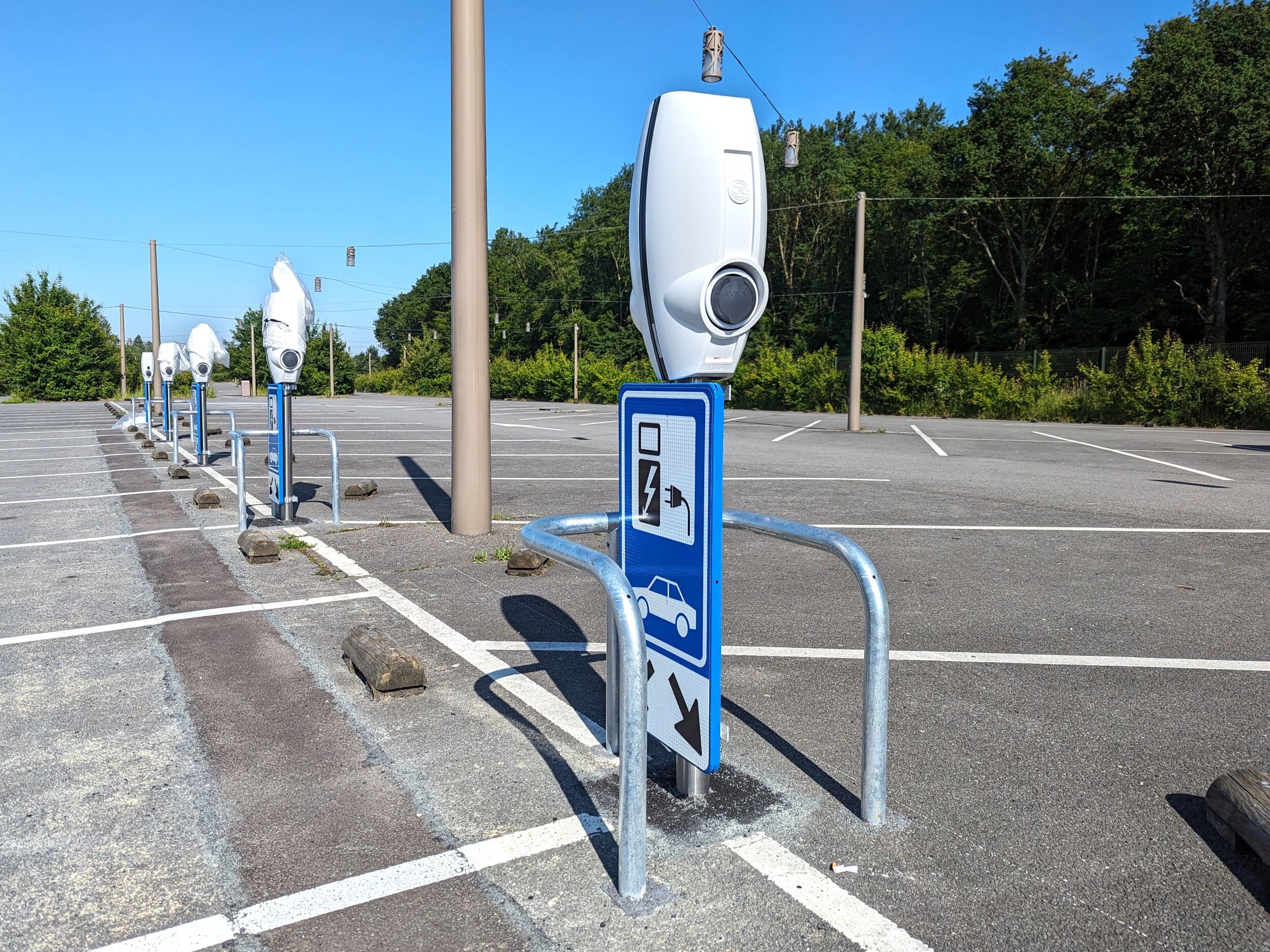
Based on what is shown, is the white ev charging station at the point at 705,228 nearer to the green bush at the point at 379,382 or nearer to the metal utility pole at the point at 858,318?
the metal utility pole at the point at 858,318

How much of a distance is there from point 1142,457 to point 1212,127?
1085 inches

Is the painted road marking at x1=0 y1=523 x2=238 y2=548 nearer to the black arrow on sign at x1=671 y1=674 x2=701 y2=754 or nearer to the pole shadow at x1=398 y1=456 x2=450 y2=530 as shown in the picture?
the pole shadow at x1=398 y1=456 x2=450 y2=530

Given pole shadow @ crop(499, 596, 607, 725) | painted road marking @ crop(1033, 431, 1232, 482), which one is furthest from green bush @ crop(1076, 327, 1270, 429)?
pole shadow @ crop(499, 596, 607, 725)

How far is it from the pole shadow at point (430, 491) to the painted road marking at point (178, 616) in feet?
8.30

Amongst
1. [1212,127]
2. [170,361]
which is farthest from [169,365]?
[1212,127]

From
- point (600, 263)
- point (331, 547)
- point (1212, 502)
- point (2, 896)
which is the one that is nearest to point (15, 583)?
point (331, 547)

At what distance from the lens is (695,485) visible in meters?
2.72

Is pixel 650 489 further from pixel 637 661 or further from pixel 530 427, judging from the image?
pixel 530 427

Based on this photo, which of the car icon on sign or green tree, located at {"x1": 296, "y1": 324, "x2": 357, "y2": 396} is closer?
the car icon on sign

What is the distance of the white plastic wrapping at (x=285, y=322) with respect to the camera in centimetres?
876

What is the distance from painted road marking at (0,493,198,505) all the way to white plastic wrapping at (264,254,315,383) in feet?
10.8

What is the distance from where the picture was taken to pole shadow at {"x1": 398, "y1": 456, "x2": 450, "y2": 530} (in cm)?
934

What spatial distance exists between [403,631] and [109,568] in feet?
10.1

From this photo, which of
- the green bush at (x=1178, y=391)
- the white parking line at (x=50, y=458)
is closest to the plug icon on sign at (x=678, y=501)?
the white parking line at (x=50, y=458)
